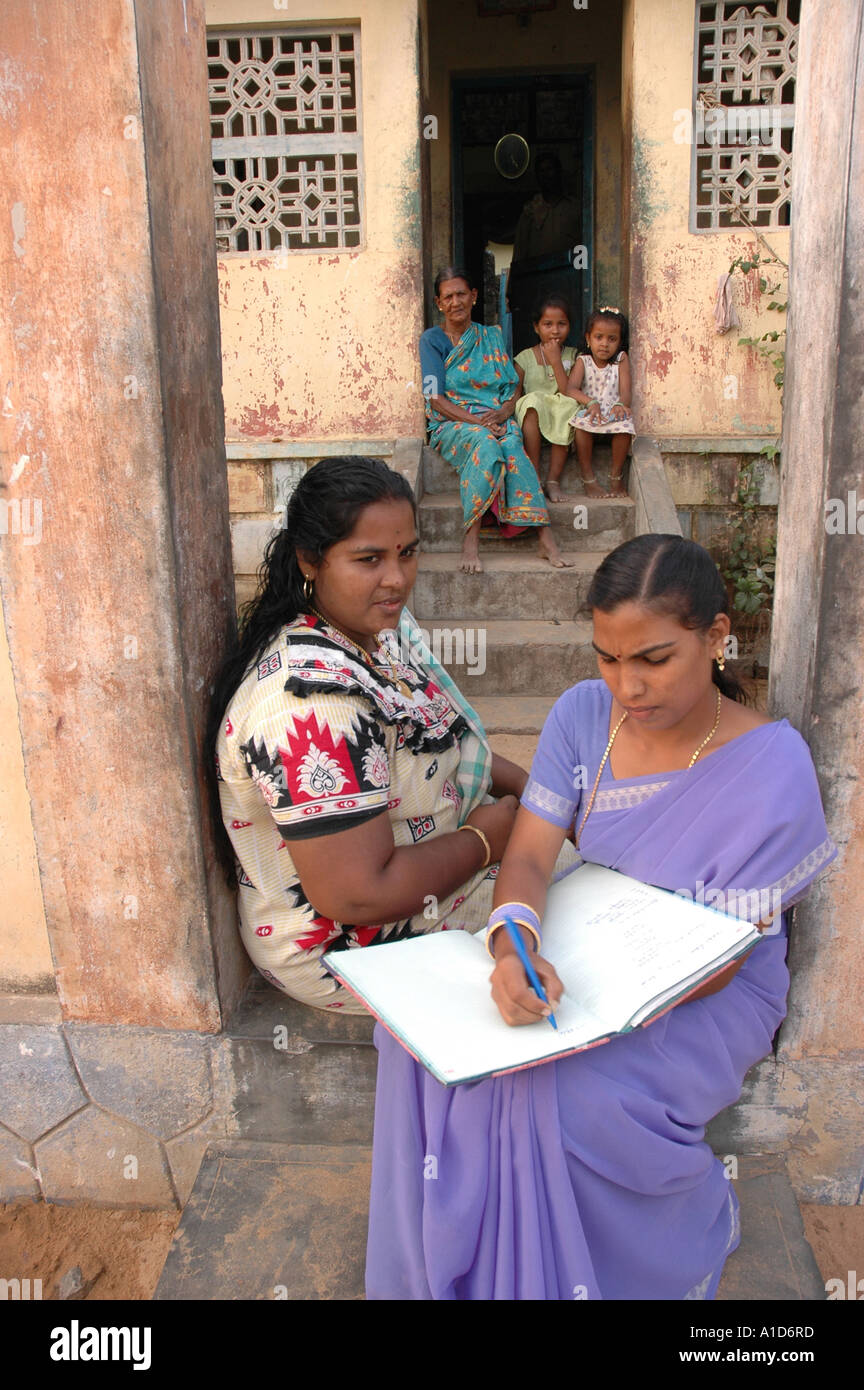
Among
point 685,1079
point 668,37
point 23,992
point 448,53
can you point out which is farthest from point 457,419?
point 685,1079

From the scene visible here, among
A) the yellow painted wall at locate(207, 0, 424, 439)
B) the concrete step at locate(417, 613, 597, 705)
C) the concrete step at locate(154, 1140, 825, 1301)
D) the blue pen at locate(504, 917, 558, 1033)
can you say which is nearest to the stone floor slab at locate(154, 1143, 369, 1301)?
the concrete step at locate(154, 1140, 825, 1301)

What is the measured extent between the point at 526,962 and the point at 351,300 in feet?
17.2

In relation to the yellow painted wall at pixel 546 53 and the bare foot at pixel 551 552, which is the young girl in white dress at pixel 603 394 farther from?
the yellow painted wall at pixel 546 53

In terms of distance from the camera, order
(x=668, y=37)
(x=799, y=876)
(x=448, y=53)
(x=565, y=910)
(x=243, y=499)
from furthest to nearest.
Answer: (x=448, y=53) < (x=243, y=499) < (x=668, y=37) < (x=565, y=910) < (x=799, y=876)

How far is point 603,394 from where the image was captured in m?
6.00

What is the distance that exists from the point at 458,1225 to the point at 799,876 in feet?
2.89

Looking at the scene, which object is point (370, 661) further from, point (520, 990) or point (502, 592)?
point (502, 592)

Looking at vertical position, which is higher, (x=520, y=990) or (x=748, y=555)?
(x=748, y=555)

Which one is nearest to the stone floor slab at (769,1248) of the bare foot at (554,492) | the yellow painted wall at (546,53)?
the bare foot at (554,492)

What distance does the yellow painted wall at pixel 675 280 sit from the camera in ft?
18.5

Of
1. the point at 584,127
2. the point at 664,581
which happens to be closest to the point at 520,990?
the point at 664,581

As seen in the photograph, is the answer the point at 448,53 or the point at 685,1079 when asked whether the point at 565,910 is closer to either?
the point at 685,1079

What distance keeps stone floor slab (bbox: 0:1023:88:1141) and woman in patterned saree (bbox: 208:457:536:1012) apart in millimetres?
569

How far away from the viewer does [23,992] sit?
8.36 feet
